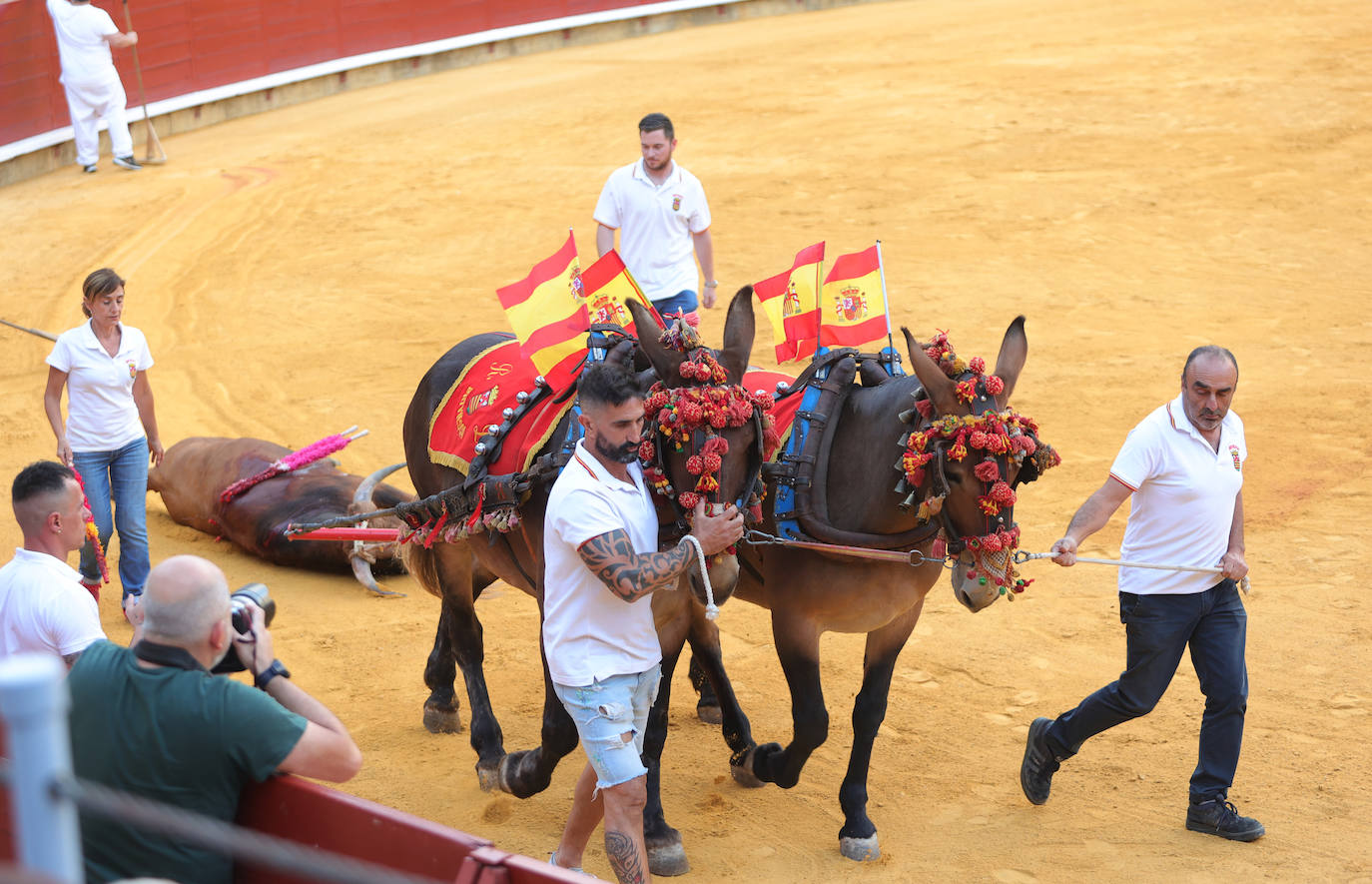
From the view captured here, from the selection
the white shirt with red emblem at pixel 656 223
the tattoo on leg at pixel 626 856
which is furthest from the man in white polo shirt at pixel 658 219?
the tattoo on leg at pixel 626 856

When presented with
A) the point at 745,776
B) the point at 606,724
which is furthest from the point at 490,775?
the point at 606,724

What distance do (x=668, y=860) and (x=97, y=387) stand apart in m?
4.11

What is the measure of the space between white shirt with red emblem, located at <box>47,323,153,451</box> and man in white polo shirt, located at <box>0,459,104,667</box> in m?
2.76

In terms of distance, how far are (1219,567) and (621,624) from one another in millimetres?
2494

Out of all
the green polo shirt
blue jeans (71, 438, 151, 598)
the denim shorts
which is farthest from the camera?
blue jeans (71, 438, 151, 598)

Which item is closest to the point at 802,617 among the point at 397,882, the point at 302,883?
the point at 302,883

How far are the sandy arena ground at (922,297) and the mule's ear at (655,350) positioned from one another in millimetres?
904

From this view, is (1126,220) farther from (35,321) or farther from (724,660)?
(35,321)

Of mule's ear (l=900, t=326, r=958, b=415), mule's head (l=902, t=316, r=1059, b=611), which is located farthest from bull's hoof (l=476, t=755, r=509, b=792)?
mule's ear (l=900, t=326, r=958, b=415)

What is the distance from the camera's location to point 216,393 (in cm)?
1175

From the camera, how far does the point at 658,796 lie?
5.75m

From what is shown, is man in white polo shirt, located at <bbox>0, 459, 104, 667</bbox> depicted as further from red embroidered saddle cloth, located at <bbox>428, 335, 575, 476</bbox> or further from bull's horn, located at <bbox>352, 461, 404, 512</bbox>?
bull's horn, located at <bbox>352, 461, 404, 512</bbox>

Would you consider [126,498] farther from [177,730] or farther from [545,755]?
[177,730]

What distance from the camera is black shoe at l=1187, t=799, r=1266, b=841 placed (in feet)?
18.6
